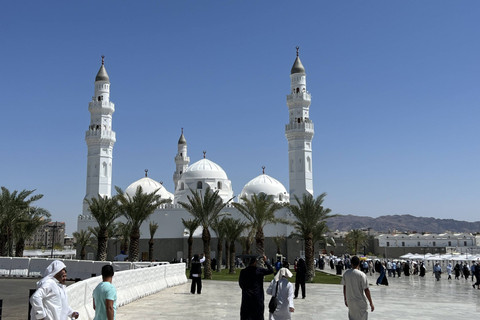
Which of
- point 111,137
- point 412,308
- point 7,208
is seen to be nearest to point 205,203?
point 7,208

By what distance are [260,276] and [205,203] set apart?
2042 centimetres

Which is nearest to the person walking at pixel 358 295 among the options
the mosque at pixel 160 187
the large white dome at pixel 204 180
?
the mosque at pixel 160 187

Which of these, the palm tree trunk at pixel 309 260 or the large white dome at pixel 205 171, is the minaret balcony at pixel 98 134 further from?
the palm tree trunk at pixel 309 260

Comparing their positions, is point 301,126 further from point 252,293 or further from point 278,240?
point 252,293

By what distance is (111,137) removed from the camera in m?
48.8

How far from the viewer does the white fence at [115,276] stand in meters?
9.61

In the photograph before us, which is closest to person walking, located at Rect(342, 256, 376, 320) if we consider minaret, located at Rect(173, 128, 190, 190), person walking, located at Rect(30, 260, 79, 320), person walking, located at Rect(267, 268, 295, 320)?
person walking, located at Rect(267, 268, 295, 320)

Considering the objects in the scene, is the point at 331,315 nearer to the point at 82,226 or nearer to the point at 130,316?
the point at 130,316

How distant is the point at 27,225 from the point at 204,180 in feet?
72.5

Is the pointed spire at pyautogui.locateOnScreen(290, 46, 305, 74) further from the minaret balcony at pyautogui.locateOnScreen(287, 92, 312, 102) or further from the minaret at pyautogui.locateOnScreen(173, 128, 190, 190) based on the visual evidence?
the minaret at pyautogui.locateOnScreen(173, 128, 190, 190)

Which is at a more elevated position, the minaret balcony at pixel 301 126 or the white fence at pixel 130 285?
the minaret balcony at pixel 301 126

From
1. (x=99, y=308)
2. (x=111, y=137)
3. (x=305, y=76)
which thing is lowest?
(x=99, y=308)

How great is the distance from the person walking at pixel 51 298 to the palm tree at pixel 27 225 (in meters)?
29.6

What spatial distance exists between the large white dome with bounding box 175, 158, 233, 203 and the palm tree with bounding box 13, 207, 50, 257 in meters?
18.7
